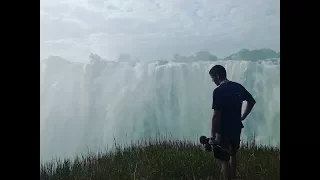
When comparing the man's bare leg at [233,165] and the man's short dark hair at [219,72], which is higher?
the man's short dark hair at [219,72]

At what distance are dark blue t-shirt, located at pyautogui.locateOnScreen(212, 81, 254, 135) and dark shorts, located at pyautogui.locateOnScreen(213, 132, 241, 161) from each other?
0.03 meters

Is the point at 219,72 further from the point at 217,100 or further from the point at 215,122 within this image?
the point at 215,122

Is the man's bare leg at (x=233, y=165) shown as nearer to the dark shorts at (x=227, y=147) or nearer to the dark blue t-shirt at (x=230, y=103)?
the dark shorts at (x=227, y=147)

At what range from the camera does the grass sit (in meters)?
2.61

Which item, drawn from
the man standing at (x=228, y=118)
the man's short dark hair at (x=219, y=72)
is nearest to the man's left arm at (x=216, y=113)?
the man standing at (x=228, y=118)

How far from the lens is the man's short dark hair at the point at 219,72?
2.62 meters

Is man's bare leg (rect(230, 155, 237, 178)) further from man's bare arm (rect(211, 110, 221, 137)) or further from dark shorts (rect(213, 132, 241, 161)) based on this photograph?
man's bare arm (rect(211, 110, 221, 137))

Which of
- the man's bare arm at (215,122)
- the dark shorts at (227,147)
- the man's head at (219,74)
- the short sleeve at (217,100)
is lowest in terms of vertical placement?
the dark shorts at (227,147)

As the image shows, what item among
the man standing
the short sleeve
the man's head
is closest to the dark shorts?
the man standing

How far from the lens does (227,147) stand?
2.60 metres

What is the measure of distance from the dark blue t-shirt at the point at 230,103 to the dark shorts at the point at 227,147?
3 cm

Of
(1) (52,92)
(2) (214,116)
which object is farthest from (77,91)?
(2) (214,116)

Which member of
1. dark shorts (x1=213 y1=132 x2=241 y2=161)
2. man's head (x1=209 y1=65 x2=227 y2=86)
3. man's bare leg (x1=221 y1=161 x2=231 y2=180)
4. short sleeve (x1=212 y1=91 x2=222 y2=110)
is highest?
man's head (x1=209 y1=65 x2=227 y2=86)
